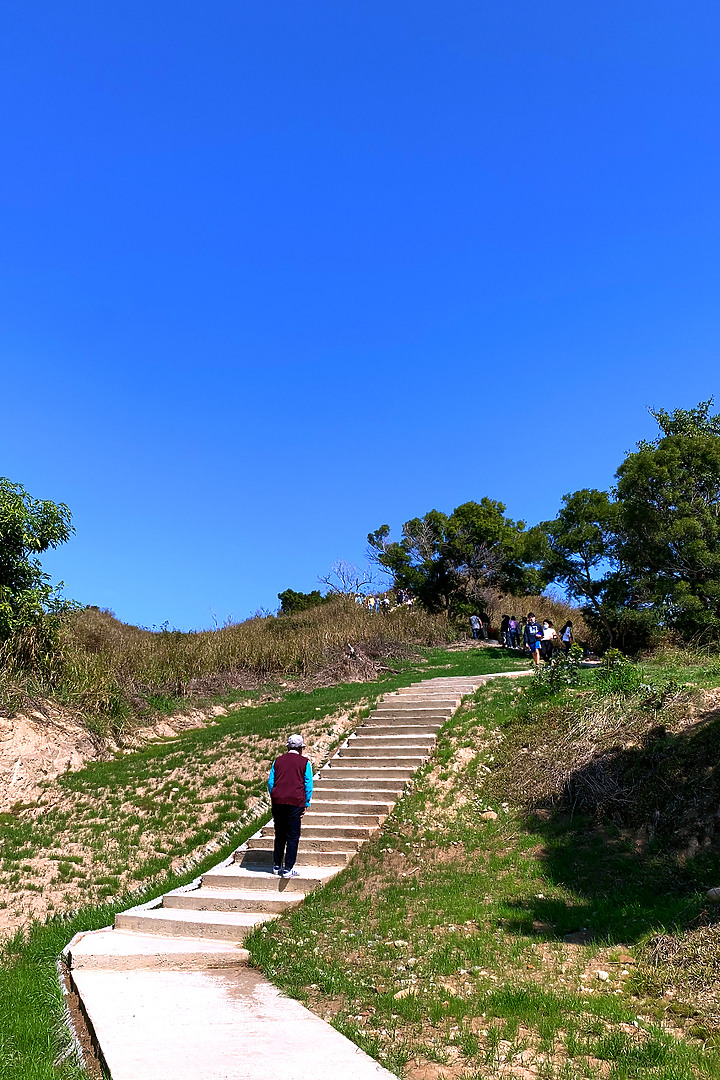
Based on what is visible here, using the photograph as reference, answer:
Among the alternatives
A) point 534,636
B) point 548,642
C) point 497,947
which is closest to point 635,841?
point 497,947

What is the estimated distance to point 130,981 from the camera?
7156 millimetres

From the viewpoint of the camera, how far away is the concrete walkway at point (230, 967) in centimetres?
509

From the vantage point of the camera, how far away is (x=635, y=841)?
9109mm

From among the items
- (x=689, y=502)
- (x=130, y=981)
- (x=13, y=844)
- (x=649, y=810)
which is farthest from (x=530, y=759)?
(x=689, y=502)

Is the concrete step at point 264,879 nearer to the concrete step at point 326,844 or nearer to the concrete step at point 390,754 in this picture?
the concrete step at point 326,844

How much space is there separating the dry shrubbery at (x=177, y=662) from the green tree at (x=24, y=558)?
783 millimetres

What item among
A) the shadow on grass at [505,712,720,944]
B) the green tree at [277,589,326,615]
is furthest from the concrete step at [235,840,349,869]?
the green tree at [277,589,326,615]

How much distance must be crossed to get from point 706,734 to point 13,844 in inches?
447

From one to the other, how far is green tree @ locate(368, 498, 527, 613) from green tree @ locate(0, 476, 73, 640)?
2262 centimetres

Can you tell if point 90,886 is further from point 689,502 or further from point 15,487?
point 689,502

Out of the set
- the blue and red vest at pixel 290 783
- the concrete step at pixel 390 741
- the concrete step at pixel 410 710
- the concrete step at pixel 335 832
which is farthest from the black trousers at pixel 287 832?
the concrete step at pixel 410 710

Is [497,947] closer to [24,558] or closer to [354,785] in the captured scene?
[354,785]

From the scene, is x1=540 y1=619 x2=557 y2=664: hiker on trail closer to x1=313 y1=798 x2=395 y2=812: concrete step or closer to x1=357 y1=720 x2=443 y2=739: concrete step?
x1=357 y1=720 x2=443 y2=739: concrete step

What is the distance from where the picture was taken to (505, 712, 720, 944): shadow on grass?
7.45 meters
